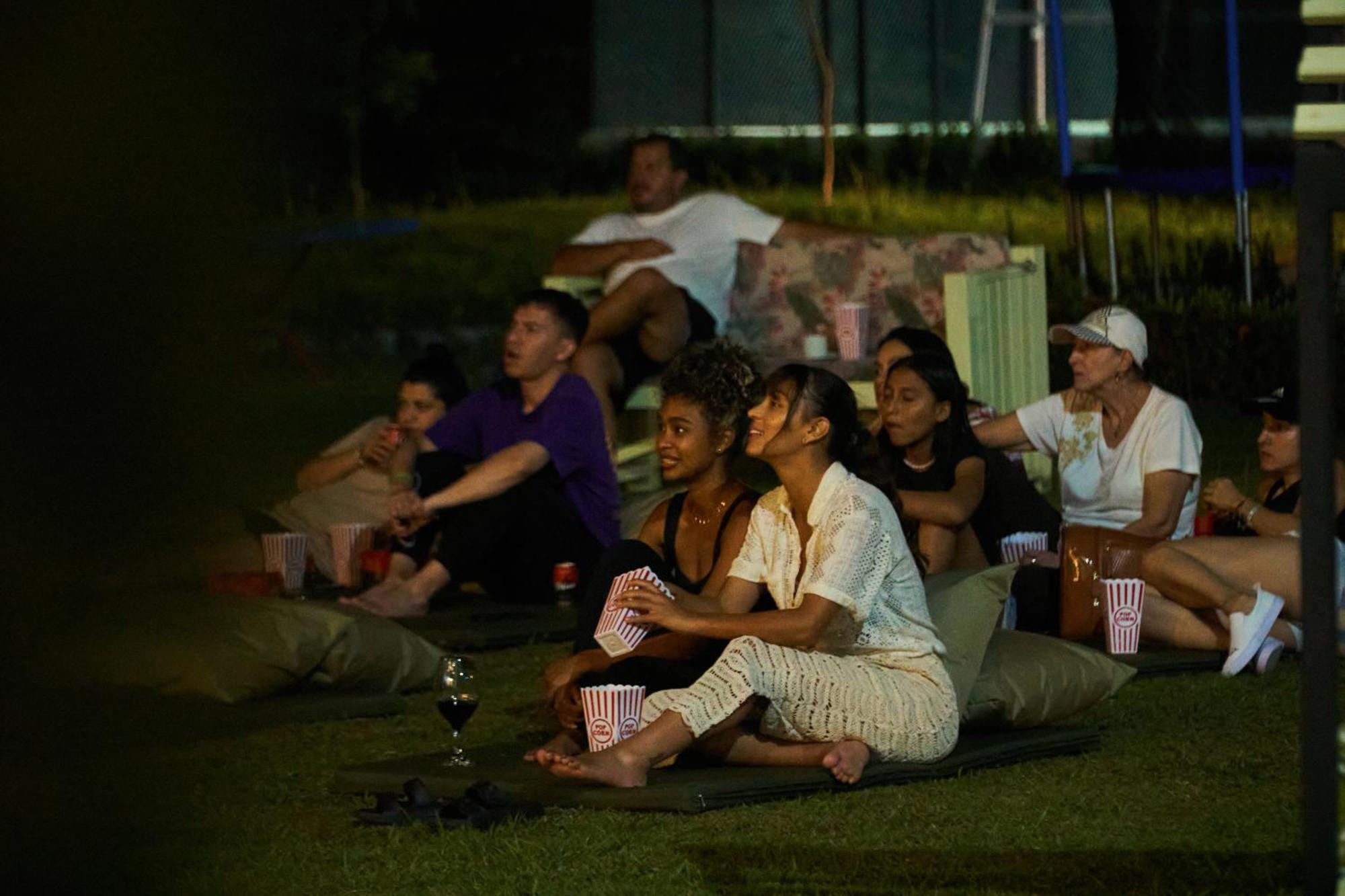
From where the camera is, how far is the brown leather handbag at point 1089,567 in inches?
240

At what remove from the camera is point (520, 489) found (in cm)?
717

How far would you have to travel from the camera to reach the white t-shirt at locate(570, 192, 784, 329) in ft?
31.5

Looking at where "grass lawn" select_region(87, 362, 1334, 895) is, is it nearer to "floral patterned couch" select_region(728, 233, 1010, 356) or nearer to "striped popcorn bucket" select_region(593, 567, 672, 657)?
"striped popcorn bucket" select_region(593, 567, 672, 657)

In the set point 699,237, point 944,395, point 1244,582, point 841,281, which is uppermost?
point 699,237

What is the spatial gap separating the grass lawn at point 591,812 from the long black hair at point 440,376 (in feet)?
5.22

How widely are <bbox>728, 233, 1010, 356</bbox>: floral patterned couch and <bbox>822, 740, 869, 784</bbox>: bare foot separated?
5.13 metres

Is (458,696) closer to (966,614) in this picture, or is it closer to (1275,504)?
(966,614)

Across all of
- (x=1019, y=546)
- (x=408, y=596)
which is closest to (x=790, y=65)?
(x=408, y=596)

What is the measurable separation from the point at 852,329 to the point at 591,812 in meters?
5.28

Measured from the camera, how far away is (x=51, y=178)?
0.94 m

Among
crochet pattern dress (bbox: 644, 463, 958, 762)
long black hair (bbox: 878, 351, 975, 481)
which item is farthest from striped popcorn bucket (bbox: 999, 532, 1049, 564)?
crochet pattern dress (bbox: 644, 463, 958, 762)

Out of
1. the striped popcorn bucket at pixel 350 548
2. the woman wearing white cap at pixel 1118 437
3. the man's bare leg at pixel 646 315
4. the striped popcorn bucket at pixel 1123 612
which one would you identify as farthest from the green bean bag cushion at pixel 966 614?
the man's bare leg at pixel 646 315

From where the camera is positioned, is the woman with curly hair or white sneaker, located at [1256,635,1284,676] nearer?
the woman with curly hair

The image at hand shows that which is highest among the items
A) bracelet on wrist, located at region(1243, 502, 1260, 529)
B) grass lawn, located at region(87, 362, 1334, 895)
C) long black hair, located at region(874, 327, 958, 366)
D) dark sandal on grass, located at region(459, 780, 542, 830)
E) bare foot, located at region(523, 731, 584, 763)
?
long black hair, located at region(874, 327, 958, 366)
